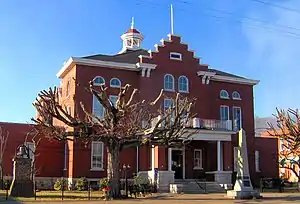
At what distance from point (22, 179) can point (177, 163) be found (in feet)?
48.1

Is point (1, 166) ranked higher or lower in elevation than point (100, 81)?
lower

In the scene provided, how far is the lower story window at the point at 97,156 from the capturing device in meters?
35.3

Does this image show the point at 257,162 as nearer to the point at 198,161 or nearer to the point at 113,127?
the point at 198,161

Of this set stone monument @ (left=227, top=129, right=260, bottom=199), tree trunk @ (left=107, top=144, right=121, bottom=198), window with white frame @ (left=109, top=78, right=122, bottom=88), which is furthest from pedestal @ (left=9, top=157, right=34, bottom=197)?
window with white frame @ (left=109, top=78, right=122, bottom=88)

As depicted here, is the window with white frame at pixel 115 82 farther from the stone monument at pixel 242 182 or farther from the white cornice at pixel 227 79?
the stone monument at pixel 242 182

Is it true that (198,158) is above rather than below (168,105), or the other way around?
below

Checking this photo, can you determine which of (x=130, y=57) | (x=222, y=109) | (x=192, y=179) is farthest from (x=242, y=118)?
(x=130, y=57)

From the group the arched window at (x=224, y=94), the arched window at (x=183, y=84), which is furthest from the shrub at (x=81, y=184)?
the arched window at (x=224, y=94)

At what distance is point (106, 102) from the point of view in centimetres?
2369

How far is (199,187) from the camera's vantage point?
33.4 meters

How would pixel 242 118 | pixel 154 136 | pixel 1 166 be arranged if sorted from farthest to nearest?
pixel 242 118
pixel 1 166
pixel 154 136

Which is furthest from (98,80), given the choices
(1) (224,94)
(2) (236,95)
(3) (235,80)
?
(2) (236,95)

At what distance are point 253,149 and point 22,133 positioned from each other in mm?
20620

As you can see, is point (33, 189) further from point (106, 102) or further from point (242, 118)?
point (242, 118)
